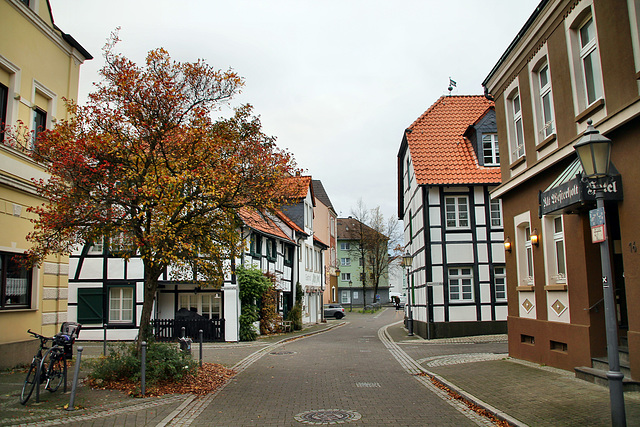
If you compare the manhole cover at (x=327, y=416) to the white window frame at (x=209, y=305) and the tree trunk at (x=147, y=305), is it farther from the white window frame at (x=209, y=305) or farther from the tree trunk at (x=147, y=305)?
the white window frame at (x=209, y=305)

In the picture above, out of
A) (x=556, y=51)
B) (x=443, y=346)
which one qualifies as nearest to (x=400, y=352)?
(x=443, y=346)

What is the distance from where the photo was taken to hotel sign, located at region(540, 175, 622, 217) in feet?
28.9

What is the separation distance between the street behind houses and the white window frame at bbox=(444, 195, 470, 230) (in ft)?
29.6

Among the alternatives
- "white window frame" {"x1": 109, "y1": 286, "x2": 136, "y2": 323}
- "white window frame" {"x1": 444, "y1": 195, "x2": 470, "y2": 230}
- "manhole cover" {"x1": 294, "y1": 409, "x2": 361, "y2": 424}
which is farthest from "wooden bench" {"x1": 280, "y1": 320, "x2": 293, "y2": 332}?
"manhole cover" {"x1": 294, "y1": 409, "x2": 361, "y2": 424}

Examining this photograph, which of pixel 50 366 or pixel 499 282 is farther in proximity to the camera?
pixel 499 282

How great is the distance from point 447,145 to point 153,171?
16626mm

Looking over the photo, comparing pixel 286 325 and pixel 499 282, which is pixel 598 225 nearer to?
pixel 499 282

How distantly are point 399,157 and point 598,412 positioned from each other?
76.3 feet

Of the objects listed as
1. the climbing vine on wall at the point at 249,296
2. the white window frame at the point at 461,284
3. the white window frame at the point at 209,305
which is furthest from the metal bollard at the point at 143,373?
the white window frame at the point at 461,284

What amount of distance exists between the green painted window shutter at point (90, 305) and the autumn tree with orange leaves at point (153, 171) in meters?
13.1

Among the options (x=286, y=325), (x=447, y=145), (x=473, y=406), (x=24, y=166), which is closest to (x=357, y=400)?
(x=473, y=406)

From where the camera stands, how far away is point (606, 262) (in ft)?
20.7

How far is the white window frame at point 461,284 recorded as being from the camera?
74.0ft

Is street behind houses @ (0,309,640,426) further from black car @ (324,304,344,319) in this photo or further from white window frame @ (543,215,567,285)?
black car @ (324,304,344,319)
